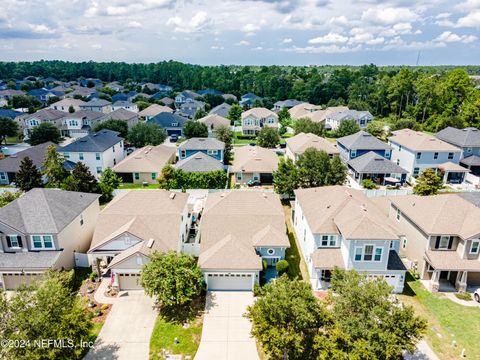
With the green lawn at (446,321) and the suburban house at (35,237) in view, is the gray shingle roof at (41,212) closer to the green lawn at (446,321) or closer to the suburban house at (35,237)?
the suburban house at (35,237)

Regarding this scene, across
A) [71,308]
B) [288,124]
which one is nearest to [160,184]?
[71,308]

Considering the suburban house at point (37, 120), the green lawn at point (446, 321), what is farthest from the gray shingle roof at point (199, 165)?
the suburban house at point (37, 120)

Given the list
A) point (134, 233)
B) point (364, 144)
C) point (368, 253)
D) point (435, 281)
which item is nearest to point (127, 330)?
point (134, 233)

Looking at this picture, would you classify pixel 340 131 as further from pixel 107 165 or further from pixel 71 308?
pixel 71 308

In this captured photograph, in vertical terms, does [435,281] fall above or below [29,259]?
below

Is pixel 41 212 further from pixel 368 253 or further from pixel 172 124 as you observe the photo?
pixel 172 124

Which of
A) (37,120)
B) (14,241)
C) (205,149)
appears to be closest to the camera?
(14,241)

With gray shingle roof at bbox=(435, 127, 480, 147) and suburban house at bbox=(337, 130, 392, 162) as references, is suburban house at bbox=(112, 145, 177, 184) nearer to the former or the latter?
suburban house at bbox=(337, 130, 392, 162)
